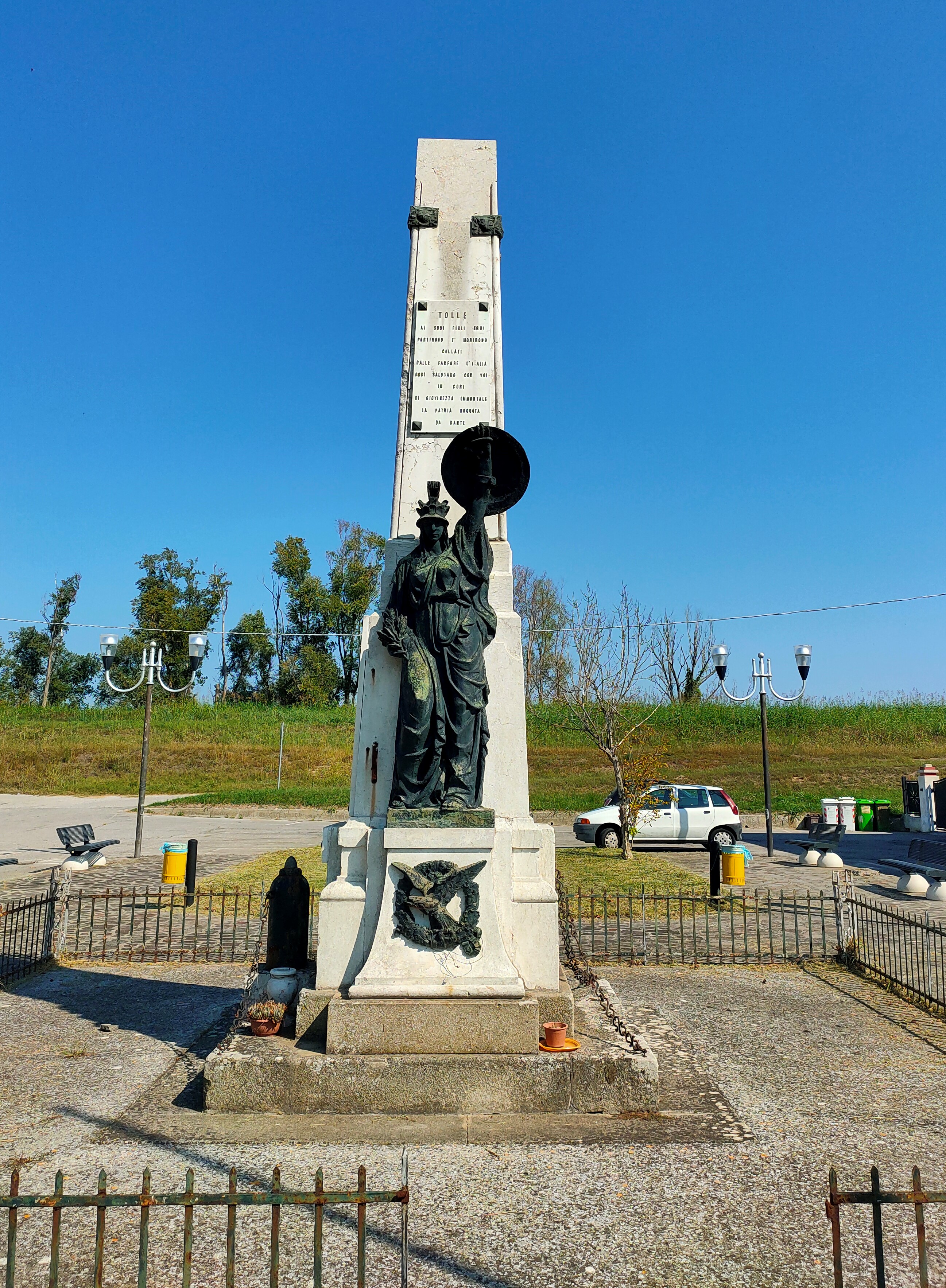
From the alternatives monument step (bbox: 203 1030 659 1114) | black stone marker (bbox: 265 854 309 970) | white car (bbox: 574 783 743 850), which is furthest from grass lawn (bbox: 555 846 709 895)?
monument step (bbox: 203 1030 659 1114)

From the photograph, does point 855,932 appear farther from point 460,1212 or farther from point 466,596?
point 460,1212

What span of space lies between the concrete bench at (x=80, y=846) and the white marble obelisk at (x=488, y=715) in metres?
10.3

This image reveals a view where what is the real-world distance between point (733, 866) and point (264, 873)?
7902 mm

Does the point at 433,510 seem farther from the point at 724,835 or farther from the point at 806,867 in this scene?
the point at 724,835

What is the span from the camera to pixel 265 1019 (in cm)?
523

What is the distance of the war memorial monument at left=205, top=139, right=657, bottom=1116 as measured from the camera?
15.5 ft

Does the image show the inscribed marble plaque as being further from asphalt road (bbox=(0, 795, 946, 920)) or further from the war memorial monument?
asphalt road (bbox=(0, 795, 946, 920))

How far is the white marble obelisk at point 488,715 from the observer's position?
5.20 meters

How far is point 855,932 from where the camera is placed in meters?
9.41

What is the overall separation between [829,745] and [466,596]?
1300 inches

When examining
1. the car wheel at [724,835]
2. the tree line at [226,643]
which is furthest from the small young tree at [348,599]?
the car wheel at [724,835]

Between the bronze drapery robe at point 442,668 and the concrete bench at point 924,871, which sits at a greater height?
the bronze drapery robe at point 442,668

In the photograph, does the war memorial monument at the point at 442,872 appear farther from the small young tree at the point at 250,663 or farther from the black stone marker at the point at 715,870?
the small young tree at the point at 250,663

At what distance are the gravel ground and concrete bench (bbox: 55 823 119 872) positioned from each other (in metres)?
8.57
